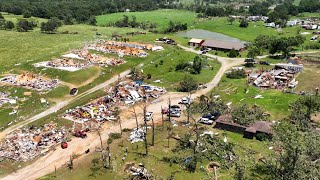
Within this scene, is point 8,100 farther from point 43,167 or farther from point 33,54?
point 33,54

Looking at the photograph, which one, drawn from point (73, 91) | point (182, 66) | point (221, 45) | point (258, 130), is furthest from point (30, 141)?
point (221, 45)

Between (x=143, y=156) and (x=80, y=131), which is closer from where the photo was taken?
(x=143, y=156)

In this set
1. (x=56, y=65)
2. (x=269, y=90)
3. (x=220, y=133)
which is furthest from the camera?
(x=56, y=65)

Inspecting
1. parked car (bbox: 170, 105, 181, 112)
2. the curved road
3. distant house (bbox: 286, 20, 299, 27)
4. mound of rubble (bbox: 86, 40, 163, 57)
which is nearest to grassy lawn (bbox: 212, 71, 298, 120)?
the curved road

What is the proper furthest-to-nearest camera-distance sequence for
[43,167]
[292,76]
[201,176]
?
[292,76] → [43,167] → [201,176]

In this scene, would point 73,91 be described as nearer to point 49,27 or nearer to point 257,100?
point 257,100

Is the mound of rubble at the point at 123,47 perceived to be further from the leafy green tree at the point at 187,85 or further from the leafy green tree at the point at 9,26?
the leafy green tree at the point at 9,26

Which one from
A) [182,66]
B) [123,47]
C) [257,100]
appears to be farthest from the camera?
[123,47]

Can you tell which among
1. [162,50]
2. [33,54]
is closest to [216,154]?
[162,50]
